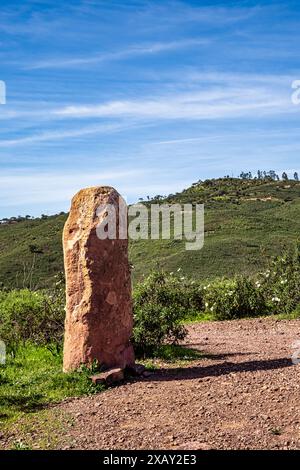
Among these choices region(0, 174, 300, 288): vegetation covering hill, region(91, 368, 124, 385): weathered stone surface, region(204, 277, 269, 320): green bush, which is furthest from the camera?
region(0, 174, 300, 288): vegetation covering hill

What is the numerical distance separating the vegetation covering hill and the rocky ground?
13.1 metres

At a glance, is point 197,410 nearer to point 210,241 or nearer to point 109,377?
point 109,377

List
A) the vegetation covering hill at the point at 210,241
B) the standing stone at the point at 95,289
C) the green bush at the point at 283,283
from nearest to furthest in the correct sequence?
1. the standing stone at the point at 95,289
2. the green bush at the point at 283,283
3. the vegetation covering hill at the point at 210,241

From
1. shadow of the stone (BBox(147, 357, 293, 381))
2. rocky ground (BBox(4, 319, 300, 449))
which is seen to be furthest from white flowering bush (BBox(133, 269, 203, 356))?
shadow of the stone (BBox(147, 357, 293, 381))

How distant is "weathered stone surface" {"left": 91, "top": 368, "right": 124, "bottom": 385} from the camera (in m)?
7.81

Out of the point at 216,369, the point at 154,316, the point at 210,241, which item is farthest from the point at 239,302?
the point at 210,241

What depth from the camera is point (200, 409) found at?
21.4 ft

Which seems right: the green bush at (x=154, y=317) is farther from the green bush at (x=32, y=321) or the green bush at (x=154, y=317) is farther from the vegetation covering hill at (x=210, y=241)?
the vegetation covering hill at (x=210, y=241)

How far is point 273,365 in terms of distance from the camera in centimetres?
860

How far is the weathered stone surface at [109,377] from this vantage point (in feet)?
25.6

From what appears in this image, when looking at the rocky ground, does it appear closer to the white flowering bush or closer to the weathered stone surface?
the weathered stone surface

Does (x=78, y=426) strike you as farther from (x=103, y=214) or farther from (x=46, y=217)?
(x=46, y=217)

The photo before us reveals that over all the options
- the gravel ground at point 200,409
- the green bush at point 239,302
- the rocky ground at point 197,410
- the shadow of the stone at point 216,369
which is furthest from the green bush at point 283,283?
the shadow of the stone at point 216,369
